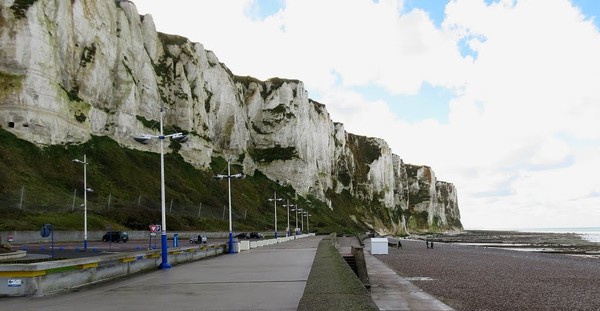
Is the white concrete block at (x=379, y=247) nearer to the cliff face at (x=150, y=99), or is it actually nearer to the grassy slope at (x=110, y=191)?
the grassy slope at (x=110, y=191)

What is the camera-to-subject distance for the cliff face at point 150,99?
76.2 metres

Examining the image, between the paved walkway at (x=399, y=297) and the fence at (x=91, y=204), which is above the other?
the fence at (x=91, y=204)

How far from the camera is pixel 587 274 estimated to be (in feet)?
100

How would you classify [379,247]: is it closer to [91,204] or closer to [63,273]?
[63,273]

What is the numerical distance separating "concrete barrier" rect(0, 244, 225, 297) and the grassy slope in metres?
35.5

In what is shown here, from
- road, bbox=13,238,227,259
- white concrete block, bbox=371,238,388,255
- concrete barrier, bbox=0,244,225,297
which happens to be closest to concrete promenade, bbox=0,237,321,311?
concrete barrier, bbox=0,244,225,297

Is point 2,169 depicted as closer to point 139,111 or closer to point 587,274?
point 139,111

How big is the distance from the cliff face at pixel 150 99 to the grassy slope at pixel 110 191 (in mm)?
3906

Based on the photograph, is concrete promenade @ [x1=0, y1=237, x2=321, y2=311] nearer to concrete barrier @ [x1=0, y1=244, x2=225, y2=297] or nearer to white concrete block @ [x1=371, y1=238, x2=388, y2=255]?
concrete barrier @ [x1=0, y1=244, x2=225, y2=297]

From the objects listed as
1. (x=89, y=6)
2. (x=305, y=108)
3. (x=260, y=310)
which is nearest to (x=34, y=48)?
(x=89, y=6)

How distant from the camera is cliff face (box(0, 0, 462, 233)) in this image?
250ft

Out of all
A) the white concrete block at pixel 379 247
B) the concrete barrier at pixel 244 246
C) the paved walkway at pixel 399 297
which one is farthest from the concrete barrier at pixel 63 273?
the white concrete block at pixel 379 247

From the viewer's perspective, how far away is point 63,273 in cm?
1510

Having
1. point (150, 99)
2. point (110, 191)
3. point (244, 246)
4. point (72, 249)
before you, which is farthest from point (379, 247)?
point (150, 99)
